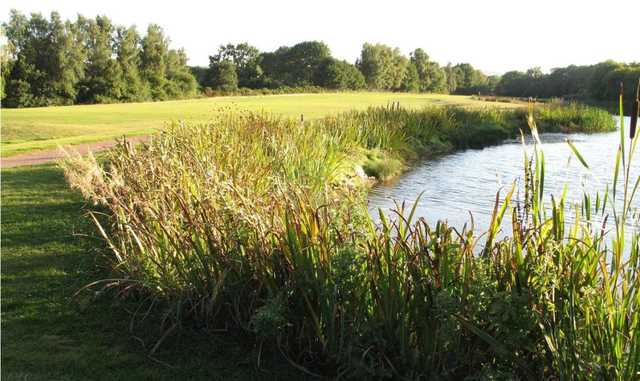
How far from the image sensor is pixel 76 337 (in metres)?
3.95

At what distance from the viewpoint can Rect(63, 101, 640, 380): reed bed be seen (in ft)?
9.40

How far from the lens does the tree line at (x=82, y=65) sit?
162 ft

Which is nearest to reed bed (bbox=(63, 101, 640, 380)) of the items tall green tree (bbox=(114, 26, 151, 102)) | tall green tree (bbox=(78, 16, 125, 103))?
tall green tree (bbox=(78, 16, 125, 103))

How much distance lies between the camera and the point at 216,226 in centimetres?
407

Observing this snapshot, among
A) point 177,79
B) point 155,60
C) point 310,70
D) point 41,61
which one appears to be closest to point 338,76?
point 310,70

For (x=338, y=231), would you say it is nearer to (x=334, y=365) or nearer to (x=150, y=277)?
(x=334, y=365)

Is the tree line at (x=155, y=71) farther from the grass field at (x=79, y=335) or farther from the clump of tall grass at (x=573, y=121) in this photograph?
the grass field at (x=79, y=335)

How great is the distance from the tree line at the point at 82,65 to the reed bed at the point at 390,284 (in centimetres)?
4745

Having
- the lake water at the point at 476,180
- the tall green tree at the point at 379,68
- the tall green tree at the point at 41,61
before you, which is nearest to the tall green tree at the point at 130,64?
the tall green tree at the point at 41,61

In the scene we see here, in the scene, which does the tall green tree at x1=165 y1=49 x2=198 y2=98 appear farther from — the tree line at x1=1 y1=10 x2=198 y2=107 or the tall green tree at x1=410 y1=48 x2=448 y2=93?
the tall green tree at x1=410 y1=48 x2=448 y2=93

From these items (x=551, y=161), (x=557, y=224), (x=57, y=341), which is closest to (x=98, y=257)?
(x=57, y=341)

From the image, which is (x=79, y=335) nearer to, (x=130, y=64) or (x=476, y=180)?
(x=476, y=180)

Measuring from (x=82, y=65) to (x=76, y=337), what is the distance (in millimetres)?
55380

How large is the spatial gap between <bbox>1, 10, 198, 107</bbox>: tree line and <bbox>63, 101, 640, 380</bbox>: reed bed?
156 feet
